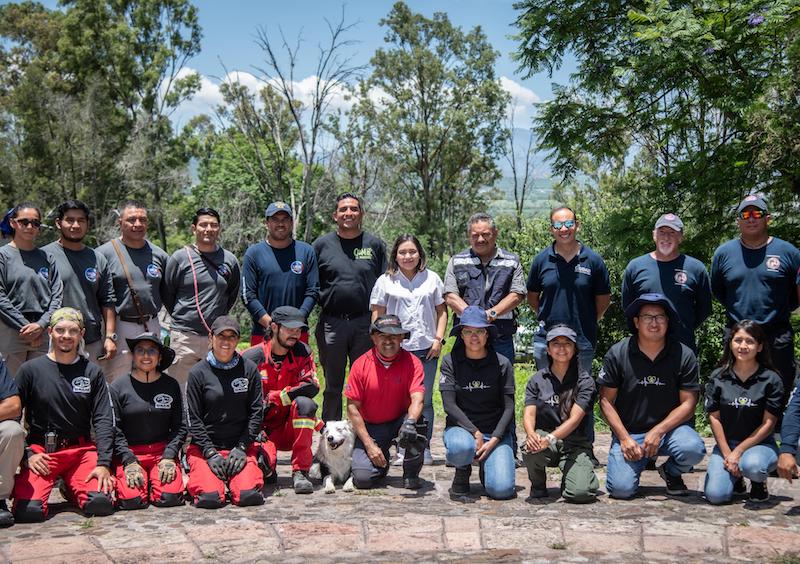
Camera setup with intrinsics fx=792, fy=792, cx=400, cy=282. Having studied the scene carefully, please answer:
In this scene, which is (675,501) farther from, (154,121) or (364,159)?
(154,121)

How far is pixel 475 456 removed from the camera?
5492mm

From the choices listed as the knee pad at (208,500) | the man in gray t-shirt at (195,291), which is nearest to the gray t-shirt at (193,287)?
the man in gray t-shirt at (195,291)

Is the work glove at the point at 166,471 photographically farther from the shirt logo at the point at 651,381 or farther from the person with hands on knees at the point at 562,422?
the shirt logo at the point at 651,381

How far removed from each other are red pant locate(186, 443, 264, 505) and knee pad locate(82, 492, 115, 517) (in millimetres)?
530

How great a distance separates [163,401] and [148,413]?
0.42 feet

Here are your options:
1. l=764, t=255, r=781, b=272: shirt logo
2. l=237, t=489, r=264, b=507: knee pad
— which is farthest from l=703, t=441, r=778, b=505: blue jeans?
l=237, t=489, r=264, b=507: knee pad

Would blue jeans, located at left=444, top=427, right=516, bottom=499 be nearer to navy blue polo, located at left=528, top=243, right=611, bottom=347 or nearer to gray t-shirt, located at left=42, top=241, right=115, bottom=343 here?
navy blue polo, located at left=528, top=243, right=611, bottom=347

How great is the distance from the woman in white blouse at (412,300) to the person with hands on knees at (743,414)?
6.92 feet

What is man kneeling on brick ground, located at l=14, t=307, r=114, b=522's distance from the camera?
5121 millimetres

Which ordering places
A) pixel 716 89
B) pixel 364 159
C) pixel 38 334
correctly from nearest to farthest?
pixel 38 334 → pixel 716 89 → pixel 364 159

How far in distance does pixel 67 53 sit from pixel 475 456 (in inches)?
1307

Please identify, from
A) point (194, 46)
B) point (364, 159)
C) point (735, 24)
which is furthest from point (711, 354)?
point (194, 46)

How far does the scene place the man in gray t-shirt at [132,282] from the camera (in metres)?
6.31

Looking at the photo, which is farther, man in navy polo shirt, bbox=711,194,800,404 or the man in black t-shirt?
the man in black t-shirt
